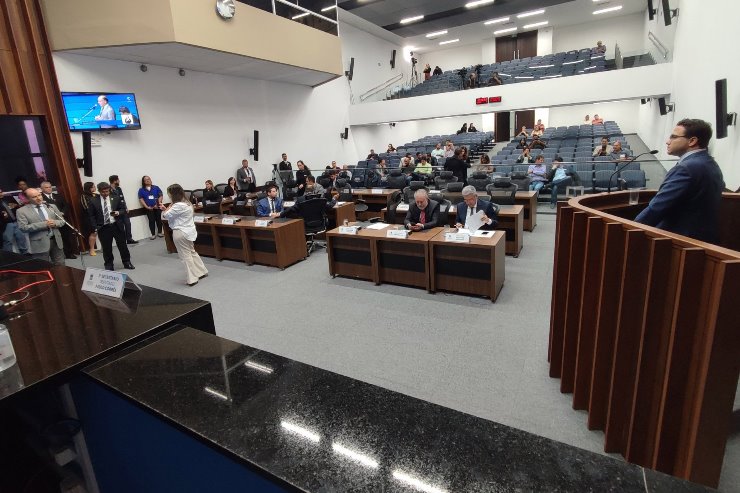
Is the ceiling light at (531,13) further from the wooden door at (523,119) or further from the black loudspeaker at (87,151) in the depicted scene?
the black loudspeaker at (87,151)

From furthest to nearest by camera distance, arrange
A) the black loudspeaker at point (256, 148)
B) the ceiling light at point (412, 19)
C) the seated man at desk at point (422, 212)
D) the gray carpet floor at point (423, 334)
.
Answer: the ceiling light at point (412, 19) → the black loudspeaker at point (256, 148) → the seated man at desk at point (422, 212) → the gray carpet floor at point (423, 334)

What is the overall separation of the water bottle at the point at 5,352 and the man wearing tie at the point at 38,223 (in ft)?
15.7

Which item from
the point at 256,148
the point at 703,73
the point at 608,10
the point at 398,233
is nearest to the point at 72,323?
the point at 398,233

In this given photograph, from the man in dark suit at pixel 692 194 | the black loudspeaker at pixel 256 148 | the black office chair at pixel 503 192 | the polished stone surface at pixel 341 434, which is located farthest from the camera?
the black loudspeaker at pixel 256 148

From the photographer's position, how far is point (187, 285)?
5535 millimetres

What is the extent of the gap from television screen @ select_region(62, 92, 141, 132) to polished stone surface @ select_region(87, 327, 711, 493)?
853 cm

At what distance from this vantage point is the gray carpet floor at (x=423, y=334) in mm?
2594

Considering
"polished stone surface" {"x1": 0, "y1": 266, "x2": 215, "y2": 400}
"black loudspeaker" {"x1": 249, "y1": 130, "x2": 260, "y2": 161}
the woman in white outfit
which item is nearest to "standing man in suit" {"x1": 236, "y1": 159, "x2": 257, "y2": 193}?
"black loudspeaker" {"x1": 249, "y1": 130, "x2": 260, "y2": 161}

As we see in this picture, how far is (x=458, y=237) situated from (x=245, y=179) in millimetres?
7864

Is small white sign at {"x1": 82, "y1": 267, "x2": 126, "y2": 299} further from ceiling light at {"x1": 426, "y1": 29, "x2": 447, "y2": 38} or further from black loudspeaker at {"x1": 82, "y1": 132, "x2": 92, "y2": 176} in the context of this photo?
ceiling light at {"x1": 426, "y1": 29, "x2": 447, "y2": 38}

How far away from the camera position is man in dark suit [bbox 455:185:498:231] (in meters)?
5.03

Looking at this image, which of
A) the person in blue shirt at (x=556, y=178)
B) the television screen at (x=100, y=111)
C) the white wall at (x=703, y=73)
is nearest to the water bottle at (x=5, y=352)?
the white wall at (x=703, y=73)

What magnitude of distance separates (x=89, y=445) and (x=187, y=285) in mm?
4332

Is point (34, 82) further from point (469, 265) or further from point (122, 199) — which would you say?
point (469, 265)
